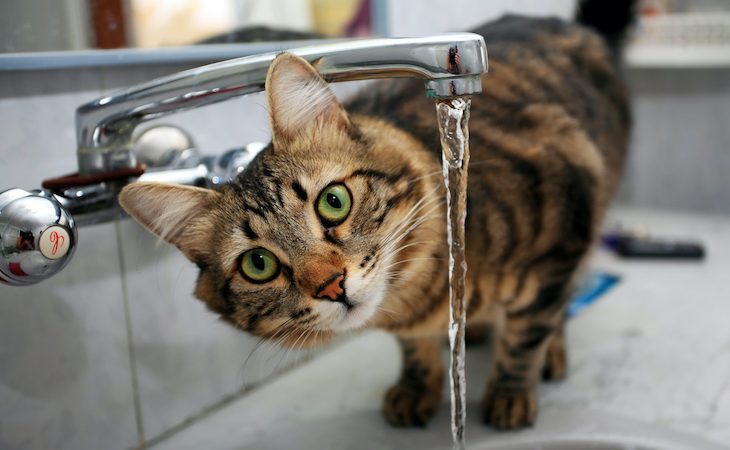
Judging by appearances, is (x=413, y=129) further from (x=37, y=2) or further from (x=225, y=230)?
(x=37, y=2)

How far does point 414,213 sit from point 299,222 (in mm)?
158

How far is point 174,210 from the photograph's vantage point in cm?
72

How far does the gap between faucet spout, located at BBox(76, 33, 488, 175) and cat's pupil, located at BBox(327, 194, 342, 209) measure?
0.41 feet

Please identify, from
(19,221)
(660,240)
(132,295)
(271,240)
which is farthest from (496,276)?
(660,240)

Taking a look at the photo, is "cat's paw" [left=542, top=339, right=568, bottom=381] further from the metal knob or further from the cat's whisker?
the metal knob

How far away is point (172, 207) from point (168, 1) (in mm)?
374

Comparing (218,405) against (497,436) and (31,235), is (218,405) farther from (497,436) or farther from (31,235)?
(31,235)

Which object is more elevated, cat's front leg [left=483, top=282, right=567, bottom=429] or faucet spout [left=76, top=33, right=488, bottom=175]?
faucet spout [left=76, top=33, right=488, bottom=175]

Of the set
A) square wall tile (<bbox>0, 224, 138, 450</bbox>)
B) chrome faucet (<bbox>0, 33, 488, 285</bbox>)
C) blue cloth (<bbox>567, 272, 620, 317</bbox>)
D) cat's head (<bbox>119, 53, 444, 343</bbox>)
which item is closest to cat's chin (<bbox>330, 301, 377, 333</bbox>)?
cat's head (<bbox>119, 53, 444, 343</bbox>)

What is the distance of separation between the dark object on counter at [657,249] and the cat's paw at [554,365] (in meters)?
0.60

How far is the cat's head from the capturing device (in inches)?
28.8

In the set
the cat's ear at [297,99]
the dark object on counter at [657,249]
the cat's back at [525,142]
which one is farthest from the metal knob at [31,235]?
the dark object on counter at [657,249]

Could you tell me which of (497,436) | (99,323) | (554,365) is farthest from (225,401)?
(554,365)

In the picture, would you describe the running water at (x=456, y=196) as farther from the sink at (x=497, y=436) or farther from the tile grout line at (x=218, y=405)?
the tile grout line at (x=218, y=405)
